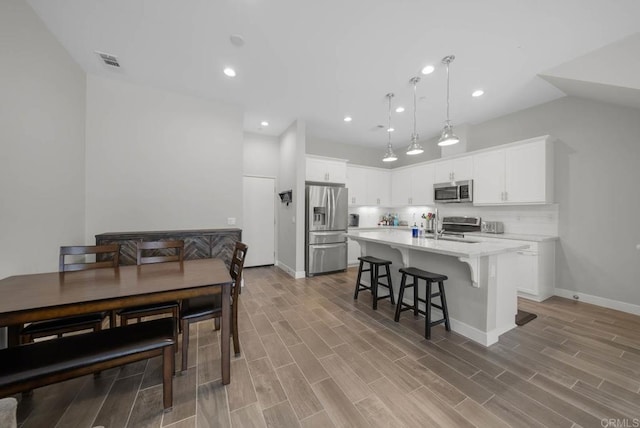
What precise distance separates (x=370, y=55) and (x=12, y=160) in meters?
3.64

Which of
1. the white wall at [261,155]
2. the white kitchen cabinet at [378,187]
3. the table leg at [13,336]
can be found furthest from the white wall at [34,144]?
the white kitchen cabinet at [378,187]

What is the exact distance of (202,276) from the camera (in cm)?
180

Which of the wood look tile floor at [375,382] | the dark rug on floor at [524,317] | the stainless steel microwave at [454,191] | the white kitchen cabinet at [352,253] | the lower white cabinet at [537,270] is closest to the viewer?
the wood look tile floor at [375,382]

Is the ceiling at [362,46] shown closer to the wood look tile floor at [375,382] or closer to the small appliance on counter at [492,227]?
the small appliance on counter at [492,227]

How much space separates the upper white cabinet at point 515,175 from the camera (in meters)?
3.46

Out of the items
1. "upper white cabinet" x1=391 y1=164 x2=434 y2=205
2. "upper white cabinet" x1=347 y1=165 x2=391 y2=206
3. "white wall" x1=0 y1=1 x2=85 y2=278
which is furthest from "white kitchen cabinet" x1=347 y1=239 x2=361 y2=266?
"white wall" x1=0 y1=1 x2=85 y2=278

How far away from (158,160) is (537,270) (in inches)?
237

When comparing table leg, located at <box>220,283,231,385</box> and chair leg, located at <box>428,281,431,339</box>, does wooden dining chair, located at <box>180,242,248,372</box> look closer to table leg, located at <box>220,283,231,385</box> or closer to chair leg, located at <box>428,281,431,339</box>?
table leg, located at <box>220,283,231,385</box>

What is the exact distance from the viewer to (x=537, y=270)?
3307mm

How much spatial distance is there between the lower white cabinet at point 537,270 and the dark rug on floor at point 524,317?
0.47m

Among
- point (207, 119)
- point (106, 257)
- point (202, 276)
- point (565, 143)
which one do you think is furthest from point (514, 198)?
point (106, 257)

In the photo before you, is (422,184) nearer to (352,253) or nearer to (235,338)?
(352,253)

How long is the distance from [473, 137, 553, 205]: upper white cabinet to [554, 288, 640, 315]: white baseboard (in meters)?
1.44

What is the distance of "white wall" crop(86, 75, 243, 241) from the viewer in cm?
319
